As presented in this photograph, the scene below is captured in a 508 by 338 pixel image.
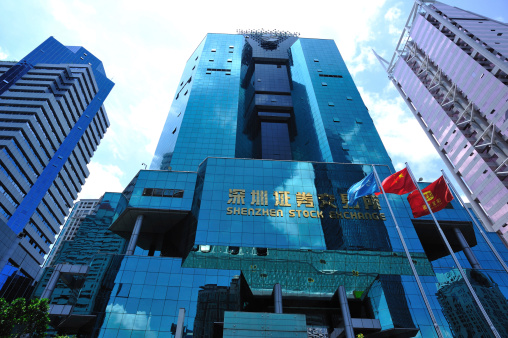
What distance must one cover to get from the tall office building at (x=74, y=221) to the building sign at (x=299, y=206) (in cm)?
10573

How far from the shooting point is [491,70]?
59969 mm

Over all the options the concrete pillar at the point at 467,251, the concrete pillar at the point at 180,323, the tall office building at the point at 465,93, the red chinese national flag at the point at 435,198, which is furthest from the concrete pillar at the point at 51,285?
the tall office building at the point at 465,93

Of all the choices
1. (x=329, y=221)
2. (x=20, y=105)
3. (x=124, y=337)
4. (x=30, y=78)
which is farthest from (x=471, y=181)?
(x=30, y=78)

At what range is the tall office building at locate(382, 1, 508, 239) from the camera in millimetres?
55500

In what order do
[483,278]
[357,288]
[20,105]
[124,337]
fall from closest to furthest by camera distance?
[124,337] < [357,288] < [483,278] < [20,105]

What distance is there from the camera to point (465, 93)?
64.9 meters

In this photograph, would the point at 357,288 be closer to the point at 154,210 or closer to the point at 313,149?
the point at 154,210

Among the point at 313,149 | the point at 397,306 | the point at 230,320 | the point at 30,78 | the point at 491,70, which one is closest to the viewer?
the point at 230,320

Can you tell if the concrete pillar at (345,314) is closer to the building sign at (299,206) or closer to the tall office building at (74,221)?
the building sign at (299,206)

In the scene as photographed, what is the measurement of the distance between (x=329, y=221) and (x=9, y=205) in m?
71.8

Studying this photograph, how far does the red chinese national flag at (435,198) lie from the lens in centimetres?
2289

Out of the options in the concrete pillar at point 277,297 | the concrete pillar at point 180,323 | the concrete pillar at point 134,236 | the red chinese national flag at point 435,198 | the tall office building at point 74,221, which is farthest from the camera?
the tall office building at point 74,221

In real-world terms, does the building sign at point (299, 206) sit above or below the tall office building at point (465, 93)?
below

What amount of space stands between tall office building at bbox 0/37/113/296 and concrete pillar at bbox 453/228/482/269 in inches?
3170
